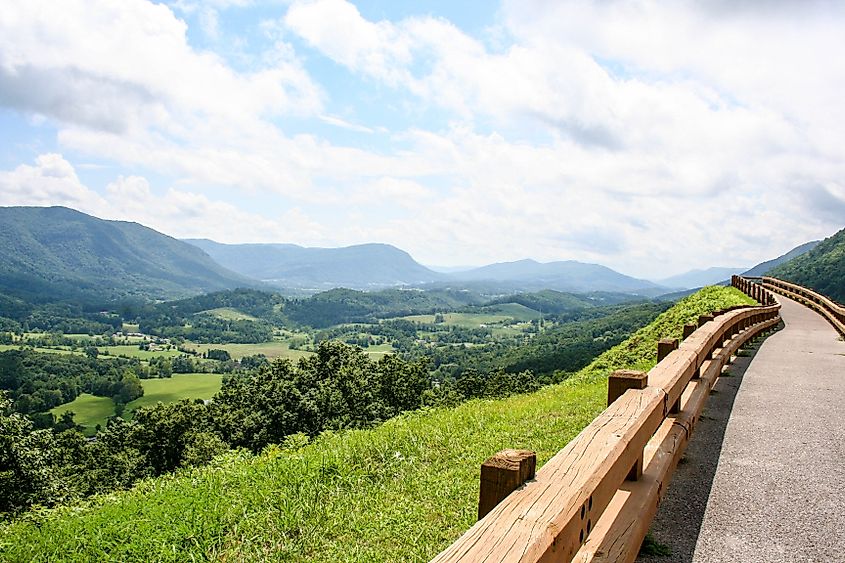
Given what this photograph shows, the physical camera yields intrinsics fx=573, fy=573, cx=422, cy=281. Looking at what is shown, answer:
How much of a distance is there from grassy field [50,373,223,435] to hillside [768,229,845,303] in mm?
122858

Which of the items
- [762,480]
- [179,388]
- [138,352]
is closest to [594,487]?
[762,480]

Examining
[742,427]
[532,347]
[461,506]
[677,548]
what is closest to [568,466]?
[677,548]

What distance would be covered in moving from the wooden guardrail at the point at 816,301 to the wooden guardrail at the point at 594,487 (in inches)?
671

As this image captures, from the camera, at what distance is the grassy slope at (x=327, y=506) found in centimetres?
577

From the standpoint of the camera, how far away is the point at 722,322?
10.9 metres

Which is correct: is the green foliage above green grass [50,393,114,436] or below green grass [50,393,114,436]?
above

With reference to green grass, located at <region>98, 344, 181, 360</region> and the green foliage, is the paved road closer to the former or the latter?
the green foliage

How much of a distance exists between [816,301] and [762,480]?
2811cm

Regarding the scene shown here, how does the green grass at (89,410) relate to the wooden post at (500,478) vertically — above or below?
below

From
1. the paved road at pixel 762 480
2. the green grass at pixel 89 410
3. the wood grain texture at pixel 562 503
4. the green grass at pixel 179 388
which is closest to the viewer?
the wood grain texture at pixel 562 503

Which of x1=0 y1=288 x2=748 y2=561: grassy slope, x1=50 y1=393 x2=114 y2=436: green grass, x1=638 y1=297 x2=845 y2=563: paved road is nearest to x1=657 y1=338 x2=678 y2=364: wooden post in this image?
x1=638 y1=297 x2=845 y2=563: paved road

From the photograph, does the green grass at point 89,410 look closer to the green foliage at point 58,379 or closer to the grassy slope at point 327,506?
the green foliage at point 58,379

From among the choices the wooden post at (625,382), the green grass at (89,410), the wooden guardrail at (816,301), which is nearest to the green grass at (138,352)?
the green grass at (89,410)

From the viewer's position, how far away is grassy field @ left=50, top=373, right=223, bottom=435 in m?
100
